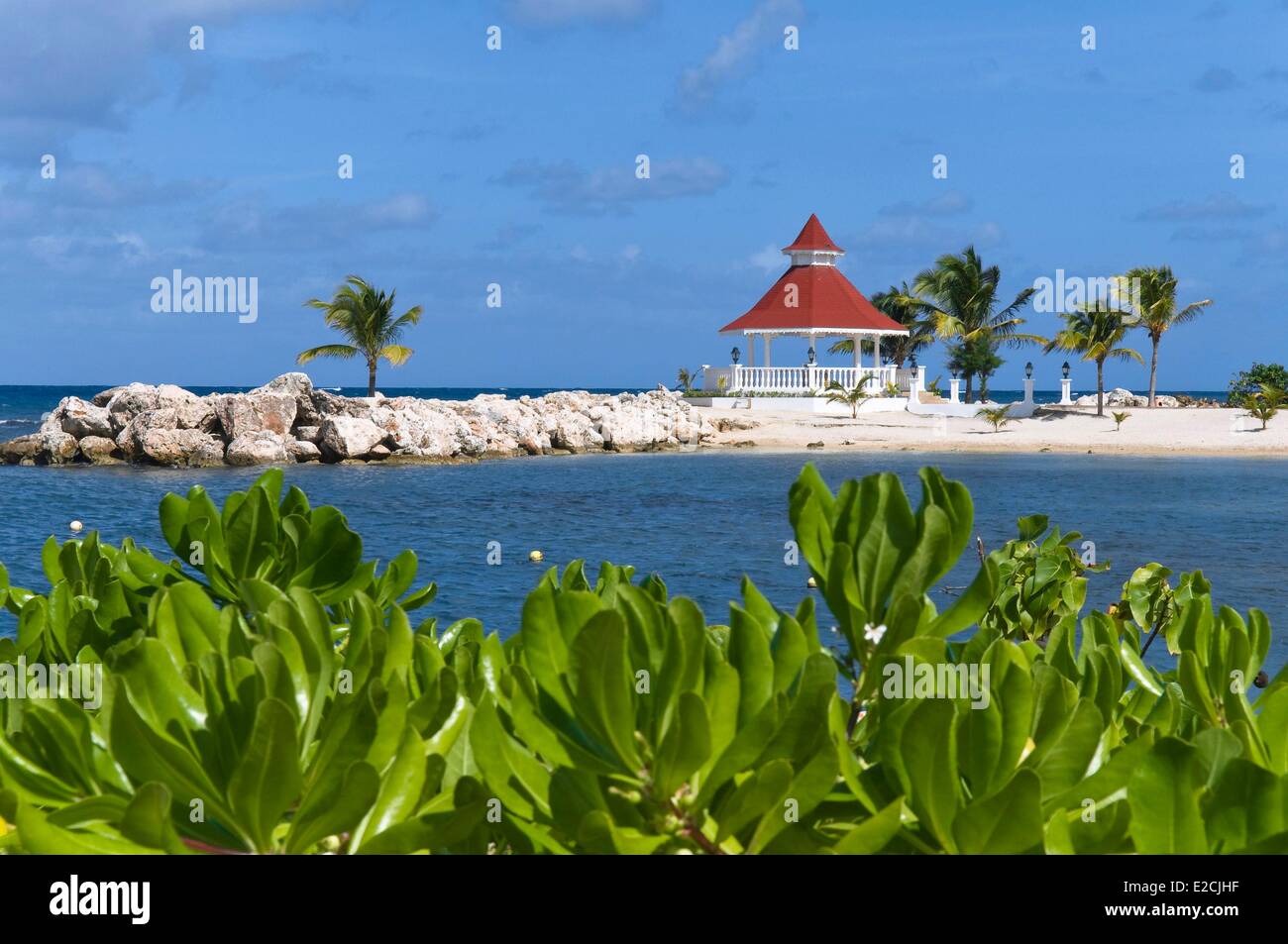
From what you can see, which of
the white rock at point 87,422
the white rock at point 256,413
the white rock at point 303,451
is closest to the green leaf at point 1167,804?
the white rock at point 303,451

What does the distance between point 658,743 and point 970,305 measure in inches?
2373

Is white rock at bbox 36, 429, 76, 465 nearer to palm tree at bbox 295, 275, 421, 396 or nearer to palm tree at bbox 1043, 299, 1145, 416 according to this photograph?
palm tree at bbox 295, 275, 421, 396

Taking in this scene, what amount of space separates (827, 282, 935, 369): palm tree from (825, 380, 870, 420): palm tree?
15373 mm

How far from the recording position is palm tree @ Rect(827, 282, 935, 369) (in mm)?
67688

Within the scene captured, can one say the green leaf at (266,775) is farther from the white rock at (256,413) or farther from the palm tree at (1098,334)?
the palm tree at (1098,334)

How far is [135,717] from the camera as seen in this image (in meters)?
1.17

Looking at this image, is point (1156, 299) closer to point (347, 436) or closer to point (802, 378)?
point (802, 378)

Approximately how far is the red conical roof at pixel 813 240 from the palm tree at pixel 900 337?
27.7ft

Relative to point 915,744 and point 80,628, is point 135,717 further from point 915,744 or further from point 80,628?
point 80,628

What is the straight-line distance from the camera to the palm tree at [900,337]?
67.7 m
